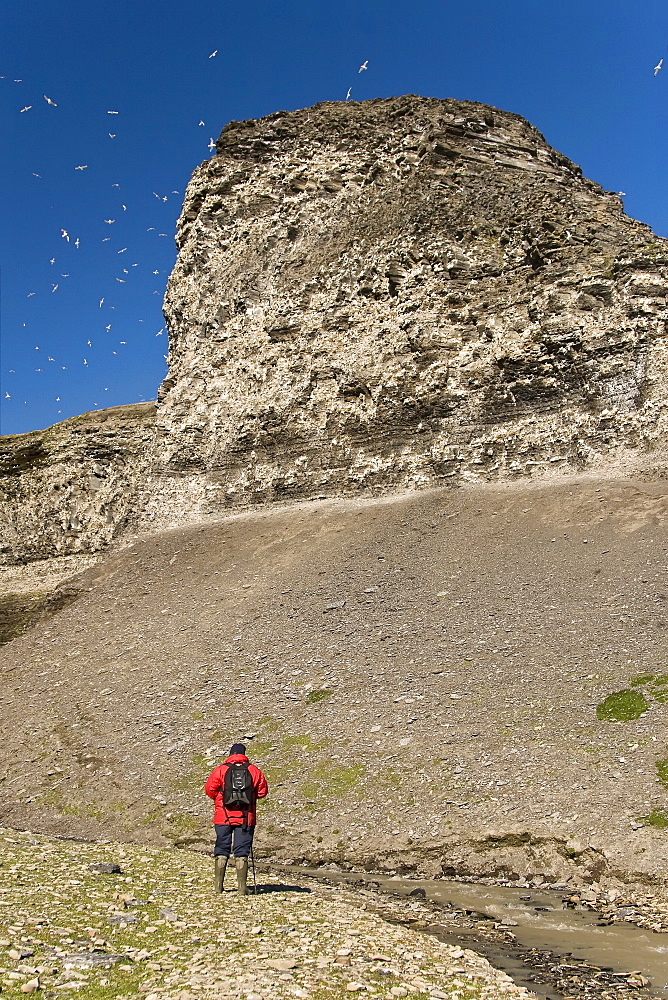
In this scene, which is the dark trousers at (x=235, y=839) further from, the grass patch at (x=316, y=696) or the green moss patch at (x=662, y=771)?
the grass patch at (x=316, y=696)

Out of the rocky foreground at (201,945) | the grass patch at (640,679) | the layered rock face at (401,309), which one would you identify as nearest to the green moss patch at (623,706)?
the grass patch at (640,679)

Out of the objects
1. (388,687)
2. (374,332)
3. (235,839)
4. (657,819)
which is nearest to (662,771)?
(657,819)

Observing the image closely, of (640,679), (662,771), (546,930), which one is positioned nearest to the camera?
(546,930)

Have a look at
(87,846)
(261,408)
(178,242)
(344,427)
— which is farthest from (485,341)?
(87,846)

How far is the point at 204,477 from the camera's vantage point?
41.6m

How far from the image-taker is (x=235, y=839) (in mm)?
12156

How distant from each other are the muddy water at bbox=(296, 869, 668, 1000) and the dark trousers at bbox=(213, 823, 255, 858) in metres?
3.48

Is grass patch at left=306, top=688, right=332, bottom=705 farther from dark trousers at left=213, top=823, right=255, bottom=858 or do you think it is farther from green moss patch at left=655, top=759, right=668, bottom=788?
dark trousers at left=213, top=823, right=255, bottom=858

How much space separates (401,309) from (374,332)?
204cm

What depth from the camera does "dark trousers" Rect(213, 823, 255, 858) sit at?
12.1 m

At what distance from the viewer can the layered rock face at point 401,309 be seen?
119 feet

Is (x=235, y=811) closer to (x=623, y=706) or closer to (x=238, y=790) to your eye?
(x=238, y=790)

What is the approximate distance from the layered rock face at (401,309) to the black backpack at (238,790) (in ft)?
85.1

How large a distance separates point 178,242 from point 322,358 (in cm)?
1560
